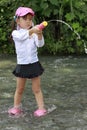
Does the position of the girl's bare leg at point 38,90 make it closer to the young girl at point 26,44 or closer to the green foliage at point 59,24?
the young girl at point 26,44

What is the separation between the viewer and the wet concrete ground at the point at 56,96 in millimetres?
4070

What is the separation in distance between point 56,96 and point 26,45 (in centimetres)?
112

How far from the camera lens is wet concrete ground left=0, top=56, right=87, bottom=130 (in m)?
4.07

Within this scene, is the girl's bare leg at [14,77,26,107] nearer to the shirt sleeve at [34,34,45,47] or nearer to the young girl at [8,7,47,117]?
the young girl at [8,7,47,117]

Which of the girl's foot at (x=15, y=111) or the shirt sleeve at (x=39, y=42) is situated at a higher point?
the shirt sleeve at (x=39, y=42)

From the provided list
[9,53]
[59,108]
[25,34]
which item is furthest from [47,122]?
[9,53]

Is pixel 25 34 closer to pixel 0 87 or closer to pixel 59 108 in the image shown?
pixel 59 108

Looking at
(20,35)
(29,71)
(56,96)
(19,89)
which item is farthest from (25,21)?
(56,96)

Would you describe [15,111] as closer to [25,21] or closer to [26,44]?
[26,44]

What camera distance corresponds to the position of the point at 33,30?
13.0 feet

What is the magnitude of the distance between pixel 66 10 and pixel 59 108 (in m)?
3.59

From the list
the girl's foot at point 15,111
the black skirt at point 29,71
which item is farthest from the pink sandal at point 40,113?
the black skirt at point 29,71

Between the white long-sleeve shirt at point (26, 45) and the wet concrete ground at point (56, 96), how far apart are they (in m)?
0.65

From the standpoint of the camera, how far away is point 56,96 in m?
4.99
